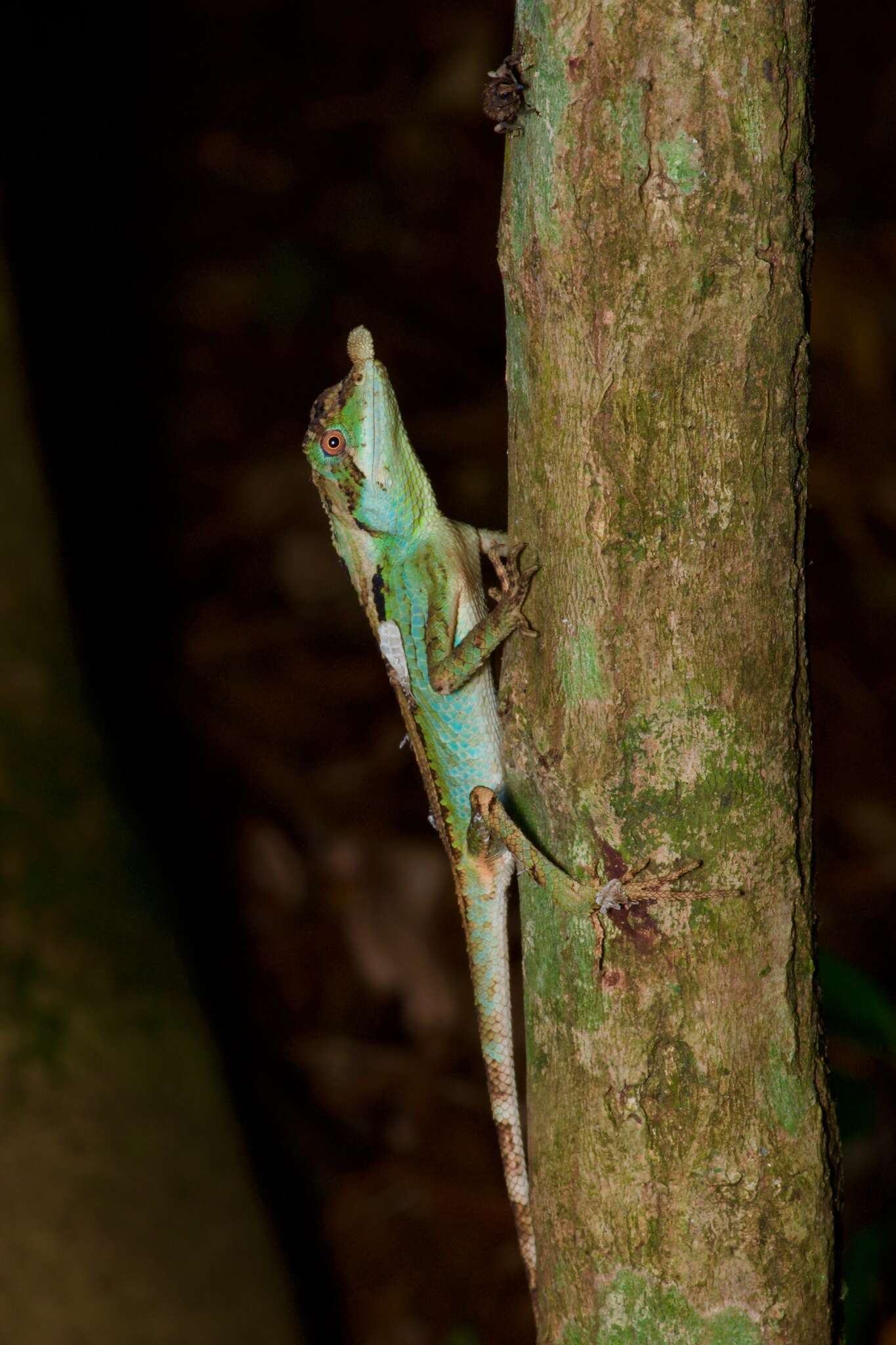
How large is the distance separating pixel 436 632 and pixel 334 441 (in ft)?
1.61

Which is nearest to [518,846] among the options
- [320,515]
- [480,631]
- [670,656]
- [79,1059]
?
[480,631]

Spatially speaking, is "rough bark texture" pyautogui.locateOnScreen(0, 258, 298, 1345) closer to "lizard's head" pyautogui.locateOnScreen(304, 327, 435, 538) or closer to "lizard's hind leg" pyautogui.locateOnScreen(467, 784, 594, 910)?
"lizard's head" pyautogui.locateOnScreen(304, 327, 435, 538)

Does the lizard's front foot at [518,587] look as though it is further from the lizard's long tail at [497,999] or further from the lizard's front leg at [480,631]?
the lizard's long tail at [497,999]

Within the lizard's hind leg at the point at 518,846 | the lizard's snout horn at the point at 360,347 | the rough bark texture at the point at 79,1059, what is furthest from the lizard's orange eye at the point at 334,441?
the rough bark texture at the point at 79,1059

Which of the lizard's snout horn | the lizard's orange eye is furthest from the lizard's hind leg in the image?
the lizard's snout horn

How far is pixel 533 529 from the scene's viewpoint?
1815 millimetres

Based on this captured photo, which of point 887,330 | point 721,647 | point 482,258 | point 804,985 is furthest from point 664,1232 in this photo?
point 482,258

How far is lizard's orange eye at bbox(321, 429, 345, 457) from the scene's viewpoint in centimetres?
280

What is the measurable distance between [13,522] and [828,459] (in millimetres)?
4038

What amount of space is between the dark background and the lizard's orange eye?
1414 millimetres

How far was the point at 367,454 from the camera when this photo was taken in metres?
2.80

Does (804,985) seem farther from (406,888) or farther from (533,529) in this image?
(406,888)

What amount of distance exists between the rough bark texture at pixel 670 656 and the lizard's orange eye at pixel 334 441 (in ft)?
3.36

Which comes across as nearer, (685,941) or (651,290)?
(651,290)
